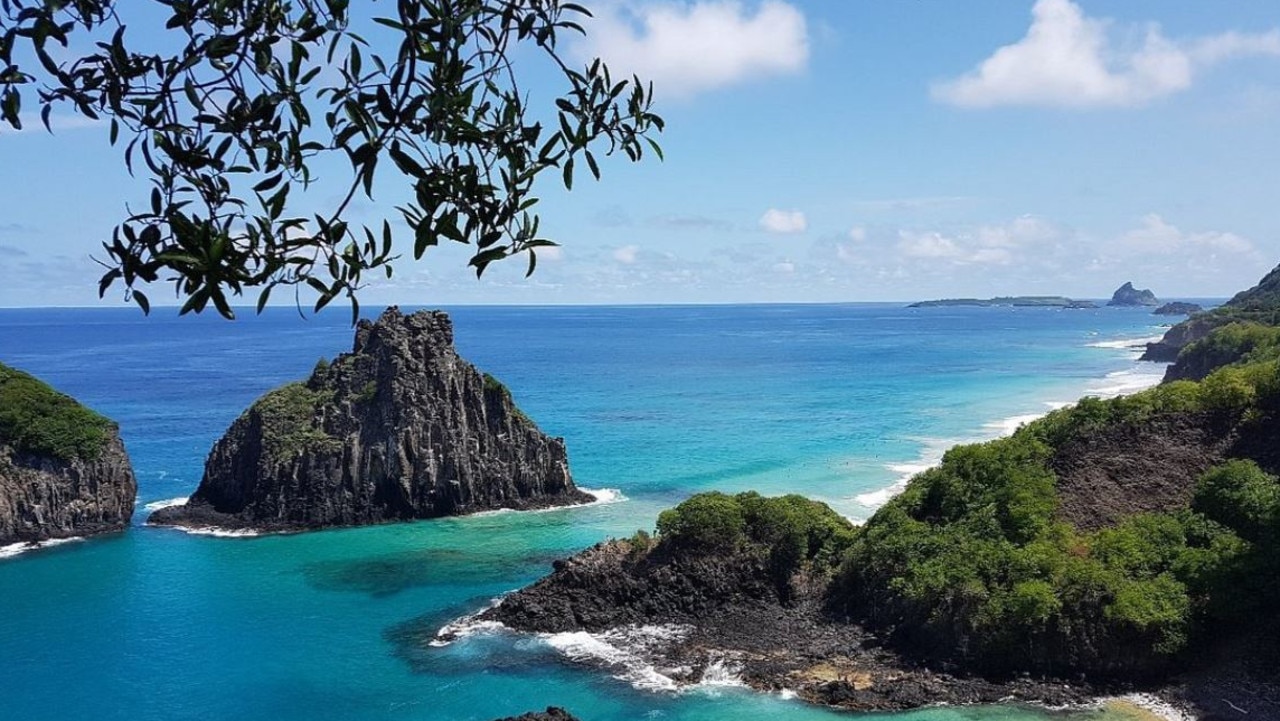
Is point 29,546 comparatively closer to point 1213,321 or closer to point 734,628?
point 734,628

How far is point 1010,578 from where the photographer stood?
109 feet

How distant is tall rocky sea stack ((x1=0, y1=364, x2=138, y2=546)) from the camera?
5316 cm

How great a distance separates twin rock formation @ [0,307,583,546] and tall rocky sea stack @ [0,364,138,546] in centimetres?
7

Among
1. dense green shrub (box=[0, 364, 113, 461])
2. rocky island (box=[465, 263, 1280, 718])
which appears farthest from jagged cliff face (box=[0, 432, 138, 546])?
rocky island (box=[465, 263, 1280, 718])

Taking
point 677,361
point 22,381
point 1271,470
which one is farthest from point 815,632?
point 677,361

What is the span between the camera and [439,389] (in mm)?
60812

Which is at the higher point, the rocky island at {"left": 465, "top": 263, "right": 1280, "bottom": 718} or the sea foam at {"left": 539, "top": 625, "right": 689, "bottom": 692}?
the rocky island at {"left": 465, "top": 263, "right": 1280, "bottom": 718}

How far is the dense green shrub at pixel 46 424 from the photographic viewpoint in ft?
176

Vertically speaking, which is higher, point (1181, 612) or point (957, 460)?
point (957, 460)

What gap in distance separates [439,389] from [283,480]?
1122cm

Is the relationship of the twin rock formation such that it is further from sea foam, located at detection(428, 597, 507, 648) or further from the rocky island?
the rocky island

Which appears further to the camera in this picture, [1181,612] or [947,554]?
[947,554]

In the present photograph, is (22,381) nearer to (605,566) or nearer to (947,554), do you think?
(605,566)

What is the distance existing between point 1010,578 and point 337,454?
41.2m
